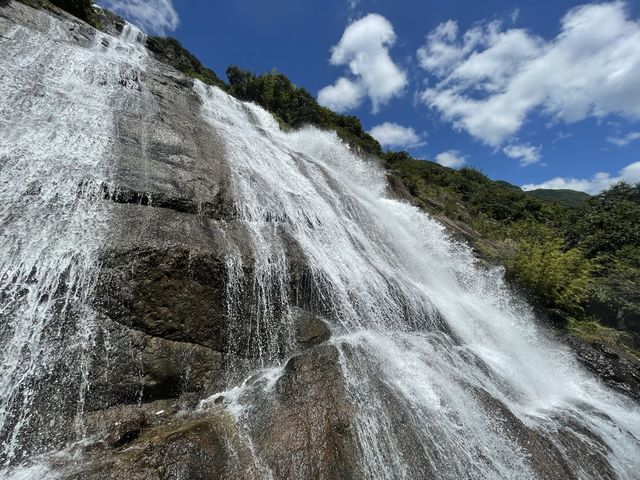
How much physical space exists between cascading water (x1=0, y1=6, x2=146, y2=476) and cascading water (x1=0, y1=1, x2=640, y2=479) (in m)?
0.02

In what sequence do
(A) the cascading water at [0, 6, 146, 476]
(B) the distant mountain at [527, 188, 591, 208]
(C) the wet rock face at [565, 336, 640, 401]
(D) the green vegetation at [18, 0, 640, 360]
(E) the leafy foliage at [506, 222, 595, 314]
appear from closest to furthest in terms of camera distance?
(A) the cascading water at [0, 6, 146, 476] → (C) the wet rock face at [565, 336, 640, 401] → (E) the leafy foliage at [506, 222, 595, 314] → (D) the green vegetation at [18, 0, 640, 360] → (B) the distant mountain at [527, 188, 591, 208]

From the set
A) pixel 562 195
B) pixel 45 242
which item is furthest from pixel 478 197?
pixel 562 195

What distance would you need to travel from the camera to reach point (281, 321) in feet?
21.0

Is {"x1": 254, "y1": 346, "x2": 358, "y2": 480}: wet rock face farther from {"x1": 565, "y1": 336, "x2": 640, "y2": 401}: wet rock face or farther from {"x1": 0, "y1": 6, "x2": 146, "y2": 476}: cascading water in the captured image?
{"x1": 565, "y1": 336, "x2": 640, "y2": 401}: wet rock face

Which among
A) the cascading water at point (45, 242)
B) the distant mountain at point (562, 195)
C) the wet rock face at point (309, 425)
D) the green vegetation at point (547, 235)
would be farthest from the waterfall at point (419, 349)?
the distant mountain at point (562, 195)

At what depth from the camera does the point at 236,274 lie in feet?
20.8

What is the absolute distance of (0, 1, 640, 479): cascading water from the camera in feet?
14.8

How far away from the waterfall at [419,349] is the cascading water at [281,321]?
0.04 meters

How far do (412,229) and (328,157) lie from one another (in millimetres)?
9274

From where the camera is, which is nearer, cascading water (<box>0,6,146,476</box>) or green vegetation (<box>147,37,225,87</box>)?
cascading water (<box>0,6,146,476</box>)

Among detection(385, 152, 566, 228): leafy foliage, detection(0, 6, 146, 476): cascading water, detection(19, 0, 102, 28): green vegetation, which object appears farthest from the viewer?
detection(385, 152, 566, 228): leafy foliage

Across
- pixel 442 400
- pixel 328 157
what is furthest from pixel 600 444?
pixel 328 157

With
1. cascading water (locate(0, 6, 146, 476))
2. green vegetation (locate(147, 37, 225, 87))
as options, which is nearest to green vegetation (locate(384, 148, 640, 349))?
cascading water (locate(0, 6, 146, 476))

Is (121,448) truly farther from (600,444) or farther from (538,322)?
(538,322)
